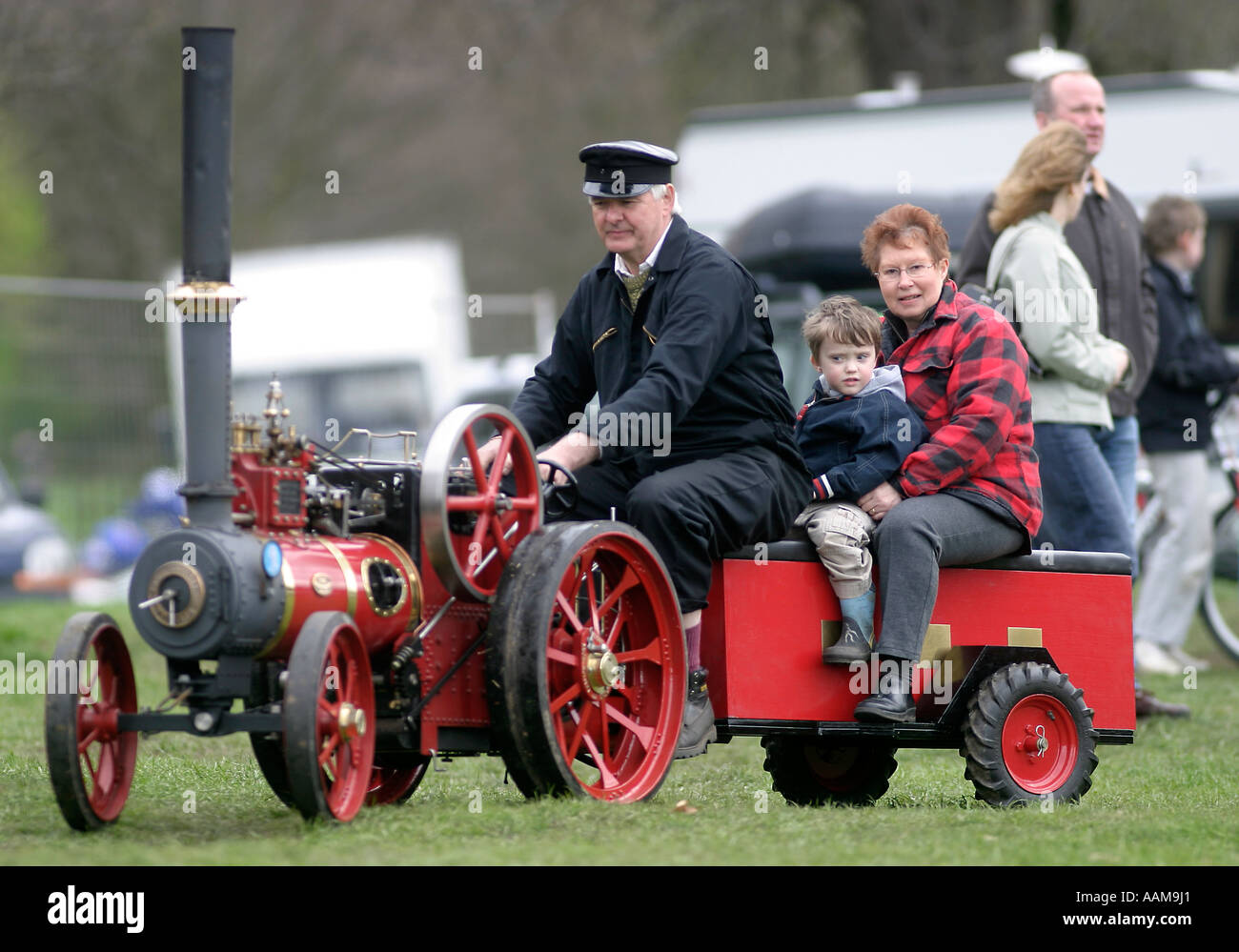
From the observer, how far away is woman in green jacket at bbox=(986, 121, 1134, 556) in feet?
23.8

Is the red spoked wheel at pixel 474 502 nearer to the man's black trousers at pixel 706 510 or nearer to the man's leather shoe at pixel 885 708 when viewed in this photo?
the man's black trousers at pixel 706 510

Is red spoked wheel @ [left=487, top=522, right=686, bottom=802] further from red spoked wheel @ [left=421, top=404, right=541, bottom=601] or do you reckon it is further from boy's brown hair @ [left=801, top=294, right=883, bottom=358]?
boy's brown hair @ [left=801, top=294, right=883, bottom=358]

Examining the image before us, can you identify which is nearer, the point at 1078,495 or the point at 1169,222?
the point at 1078,495

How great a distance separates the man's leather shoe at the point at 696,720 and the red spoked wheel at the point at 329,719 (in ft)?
3.38

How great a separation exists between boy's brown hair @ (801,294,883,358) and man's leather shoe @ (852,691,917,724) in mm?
1066

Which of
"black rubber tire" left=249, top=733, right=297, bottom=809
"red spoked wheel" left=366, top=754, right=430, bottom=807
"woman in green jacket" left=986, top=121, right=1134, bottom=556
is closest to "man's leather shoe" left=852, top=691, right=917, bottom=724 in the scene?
"red spoked wheel" left=366, top=754, right=430, bottom=807

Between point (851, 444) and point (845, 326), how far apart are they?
0.38 meters

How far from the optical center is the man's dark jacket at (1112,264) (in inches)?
307

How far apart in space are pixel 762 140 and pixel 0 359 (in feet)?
21.1

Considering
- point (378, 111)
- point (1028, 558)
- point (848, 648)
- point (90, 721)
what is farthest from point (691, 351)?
point (378, 111)

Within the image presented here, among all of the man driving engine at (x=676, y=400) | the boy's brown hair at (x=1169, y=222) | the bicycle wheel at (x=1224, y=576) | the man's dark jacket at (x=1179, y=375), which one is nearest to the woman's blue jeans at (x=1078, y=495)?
the man driving engine at (x=676, y=400)

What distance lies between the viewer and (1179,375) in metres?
9.66

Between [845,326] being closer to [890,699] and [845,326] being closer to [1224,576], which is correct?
[890,699]

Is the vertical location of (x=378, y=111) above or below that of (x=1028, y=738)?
above
